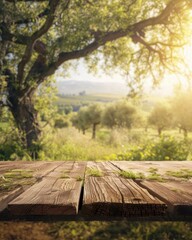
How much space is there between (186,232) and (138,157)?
6709mm

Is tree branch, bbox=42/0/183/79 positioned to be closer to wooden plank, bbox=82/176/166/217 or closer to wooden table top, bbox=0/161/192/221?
wooden table top, bbox=0/161/192/221

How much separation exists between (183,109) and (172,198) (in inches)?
1686

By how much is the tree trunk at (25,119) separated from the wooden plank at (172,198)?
381 inches

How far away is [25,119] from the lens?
37.6ft

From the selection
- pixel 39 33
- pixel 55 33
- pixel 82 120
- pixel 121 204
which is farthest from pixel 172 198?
pixel 82 120

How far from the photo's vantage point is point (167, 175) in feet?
7.88

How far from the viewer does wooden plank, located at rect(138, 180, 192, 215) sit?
4.69 feet

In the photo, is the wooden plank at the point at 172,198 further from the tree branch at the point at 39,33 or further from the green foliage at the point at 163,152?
the tree branch at the point at 39,33

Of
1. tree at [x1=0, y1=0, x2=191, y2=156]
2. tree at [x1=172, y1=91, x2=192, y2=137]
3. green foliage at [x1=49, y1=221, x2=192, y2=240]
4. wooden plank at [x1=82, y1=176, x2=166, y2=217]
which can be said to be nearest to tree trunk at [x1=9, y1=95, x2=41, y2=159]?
tree at [x1=0, y1=0, x2=191, y2=156]

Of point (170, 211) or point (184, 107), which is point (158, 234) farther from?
point (184, 107)

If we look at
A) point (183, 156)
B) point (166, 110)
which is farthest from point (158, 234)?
point (166, 110)

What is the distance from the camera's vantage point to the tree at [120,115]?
163 ft

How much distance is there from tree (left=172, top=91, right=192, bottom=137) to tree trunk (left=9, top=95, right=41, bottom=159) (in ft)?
109

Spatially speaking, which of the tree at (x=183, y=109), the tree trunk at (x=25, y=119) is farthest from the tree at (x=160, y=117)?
the tree trunk at (x=25, y=119)
